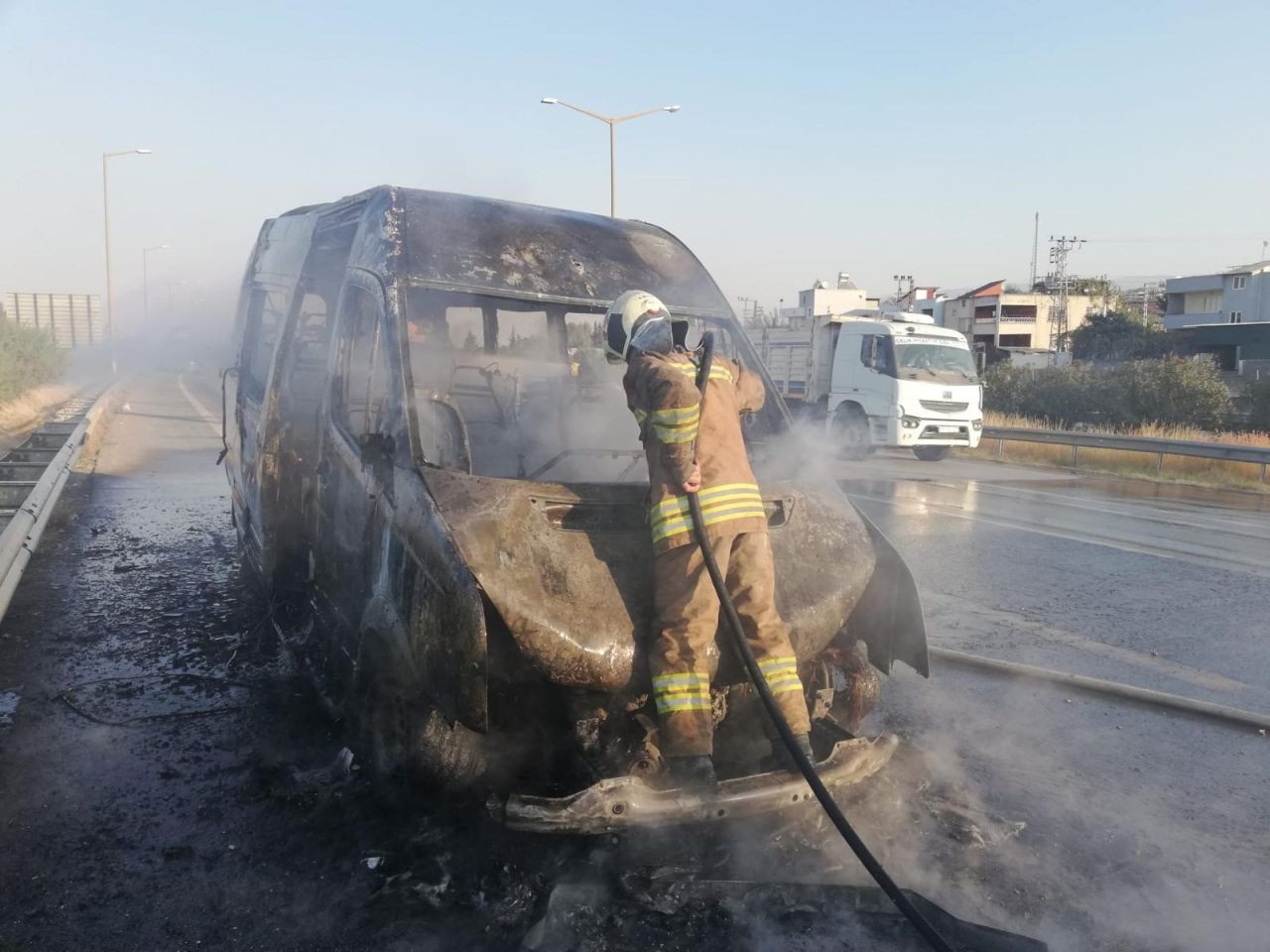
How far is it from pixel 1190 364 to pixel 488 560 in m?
25.2

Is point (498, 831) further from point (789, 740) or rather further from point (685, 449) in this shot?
point (685, 449)

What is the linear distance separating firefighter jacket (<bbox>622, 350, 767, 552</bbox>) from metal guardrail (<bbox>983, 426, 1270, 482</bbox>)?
14032 millimetres

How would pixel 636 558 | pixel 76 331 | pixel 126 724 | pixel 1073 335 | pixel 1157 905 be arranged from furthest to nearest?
pixel 76 331
pixel 1073 335
pixel 126 724
pixel 636 558
pixel 1157 905

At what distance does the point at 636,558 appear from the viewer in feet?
11.6

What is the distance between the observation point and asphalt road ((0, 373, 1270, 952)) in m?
2.95

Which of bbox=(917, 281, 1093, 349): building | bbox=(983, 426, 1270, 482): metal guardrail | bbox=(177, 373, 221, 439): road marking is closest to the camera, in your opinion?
bbox=(983, 426, 1270, 482): metal guardrail

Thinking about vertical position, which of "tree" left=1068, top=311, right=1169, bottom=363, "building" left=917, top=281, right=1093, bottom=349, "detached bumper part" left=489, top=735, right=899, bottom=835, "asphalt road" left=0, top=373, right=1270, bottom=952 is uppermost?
"building" left=917, top=281, right=1093, bottom=349

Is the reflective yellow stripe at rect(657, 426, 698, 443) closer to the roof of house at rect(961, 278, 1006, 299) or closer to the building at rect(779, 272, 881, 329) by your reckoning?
the building at rect(779, 272, 881, 329)

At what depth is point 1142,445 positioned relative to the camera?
53.4 feet

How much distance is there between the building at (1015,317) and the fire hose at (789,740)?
7194cm

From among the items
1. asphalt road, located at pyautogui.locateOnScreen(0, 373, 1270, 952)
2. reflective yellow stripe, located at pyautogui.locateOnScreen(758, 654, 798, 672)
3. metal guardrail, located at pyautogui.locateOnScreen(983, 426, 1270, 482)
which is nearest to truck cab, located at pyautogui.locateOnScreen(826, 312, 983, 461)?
metal guardrail, located at pyautogui.locateOnScreen(983, 426, 1270, 482)

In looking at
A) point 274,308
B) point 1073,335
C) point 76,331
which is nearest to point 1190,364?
point 274,308

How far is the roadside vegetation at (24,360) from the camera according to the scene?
23.0 meters

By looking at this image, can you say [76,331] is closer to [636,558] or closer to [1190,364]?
[1190,364]
